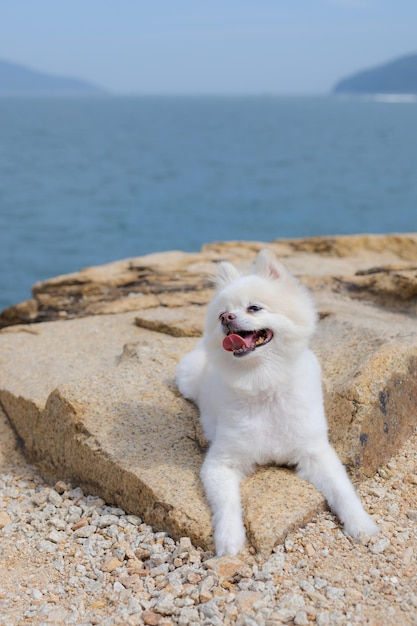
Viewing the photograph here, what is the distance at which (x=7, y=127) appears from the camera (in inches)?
2820

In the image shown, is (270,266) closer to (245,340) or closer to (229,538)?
(245,340)

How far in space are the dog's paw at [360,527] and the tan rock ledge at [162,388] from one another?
21 cm

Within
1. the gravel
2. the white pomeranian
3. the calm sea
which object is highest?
the white pomeranian

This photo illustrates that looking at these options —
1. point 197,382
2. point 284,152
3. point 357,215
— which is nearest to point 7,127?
point 284,152

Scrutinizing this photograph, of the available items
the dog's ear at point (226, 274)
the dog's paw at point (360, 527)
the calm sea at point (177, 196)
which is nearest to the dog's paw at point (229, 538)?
the dog's paw at point (360, 527)

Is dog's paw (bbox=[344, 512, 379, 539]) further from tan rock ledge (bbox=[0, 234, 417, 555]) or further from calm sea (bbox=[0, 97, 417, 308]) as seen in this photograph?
calm sea (bbox=[0, 97, 417, 308])

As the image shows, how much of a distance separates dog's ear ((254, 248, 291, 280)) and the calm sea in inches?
576

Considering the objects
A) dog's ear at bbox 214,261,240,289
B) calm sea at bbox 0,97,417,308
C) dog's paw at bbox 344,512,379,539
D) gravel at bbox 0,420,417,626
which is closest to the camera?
gravel at bbox 0,420,417,626

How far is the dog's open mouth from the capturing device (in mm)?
3824

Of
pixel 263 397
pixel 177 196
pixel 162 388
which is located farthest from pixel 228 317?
pixel 177 196

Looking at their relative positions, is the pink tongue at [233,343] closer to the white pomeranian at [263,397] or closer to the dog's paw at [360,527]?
the white pomeranian at [263,397]

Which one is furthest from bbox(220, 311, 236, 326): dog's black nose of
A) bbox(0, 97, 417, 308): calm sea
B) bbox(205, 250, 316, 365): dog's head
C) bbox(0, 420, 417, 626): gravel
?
bbox(0, 97, 417, 308): calm sea

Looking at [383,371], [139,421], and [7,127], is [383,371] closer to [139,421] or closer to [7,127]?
[139,421]

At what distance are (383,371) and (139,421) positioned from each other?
5.52 feet
